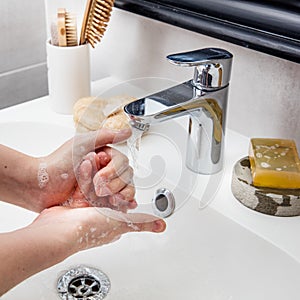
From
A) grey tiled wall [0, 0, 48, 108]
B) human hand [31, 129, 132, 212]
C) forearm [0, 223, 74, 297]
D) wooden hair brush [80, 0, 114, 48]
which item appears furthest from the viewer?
grey tiled wall [0, 0, 48, 108]

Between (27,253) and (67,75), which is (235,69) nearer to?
(67,75)

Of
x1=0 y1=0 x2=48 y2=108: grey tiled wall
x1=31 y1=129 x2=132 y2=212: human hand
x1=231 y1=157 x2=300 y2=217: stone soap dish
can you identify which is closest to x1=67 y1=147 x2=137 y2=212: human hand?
x1=31 y1=129 x2=132 y2=212: human hand

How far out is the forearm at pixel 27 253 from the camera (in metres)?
0.54

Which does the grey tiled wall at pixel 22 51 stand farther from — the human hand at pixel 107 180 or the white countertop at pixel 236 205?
the human hand at pixel 107 180

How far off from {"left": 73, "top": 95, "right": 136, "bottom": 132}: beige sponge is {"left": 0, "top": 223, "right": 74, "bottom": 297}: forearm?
159 millimetres

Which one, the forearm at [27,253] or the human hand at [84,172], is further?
the human hand at [84,172]

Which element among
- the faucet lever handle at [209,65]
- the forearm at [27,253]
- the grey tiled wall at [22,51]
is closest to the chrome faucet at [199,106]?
the faucet lever handle at [209,65]

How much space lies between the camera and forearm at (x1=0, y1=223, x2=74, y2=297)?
1.79ft

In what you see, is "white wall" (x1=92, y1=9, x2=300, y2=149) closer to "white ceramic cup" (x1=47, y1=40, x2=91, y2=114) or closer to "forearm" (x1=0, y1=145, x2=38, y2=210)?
"white ceramic cup" (x1=47, y1=40, x2=91, y2=114)

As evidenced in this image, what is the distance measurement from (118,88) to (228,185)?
20 centimetres

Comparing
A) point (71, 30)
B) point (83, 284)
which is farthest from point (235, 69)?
point (83, 284)

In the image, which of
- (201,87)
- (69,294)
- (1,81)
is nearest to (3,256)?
(69,294)

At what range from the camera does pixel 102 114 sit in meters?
0.72

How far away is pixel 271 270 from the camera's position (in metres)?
0.62
